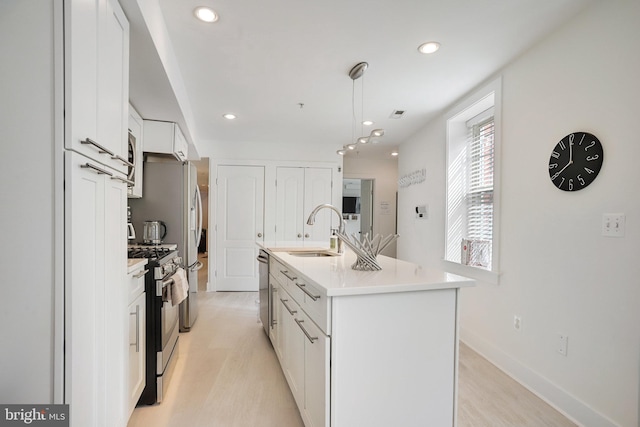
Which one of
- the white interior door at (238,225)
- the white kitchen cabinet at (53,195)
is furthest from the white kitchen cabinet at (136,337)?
the white interior door at (238,225)

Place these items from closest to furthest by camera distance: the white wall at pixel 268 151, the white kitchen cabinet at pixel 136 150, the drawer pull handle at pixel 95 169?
the drawer pull handle at pixel 95 169, the white kitchen cabinet at pixel 136 150, the white wall at pixel 268 151

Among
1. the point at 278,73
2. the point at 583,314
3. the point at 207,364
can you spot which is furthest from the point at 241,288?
the point at 583,314

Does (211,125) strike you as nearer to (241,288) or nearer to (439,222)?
(241,288)

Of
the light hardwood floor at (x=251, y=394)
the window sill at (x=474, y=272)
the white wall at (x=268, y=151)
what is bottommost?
the light hardwood floor at (x=251, y=394)

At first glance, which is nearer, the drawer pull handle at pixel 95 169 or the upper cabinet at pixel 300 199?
the drawer pull handle at pixel 95 169

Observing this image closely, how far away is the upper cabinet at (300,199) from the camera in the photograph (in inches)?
188

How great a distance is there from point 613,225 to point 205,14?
2.51 metres

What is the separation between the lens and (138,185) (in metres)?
2.46

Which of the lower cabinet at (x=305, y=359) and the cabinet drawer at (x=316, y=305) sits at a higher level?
the cabinet drawer at (x=316, y=305)

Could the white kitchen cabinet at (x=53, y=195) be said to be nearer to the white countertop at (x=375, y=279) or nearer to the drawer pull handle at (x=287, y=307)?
the white countertop at (x=375, y=279)

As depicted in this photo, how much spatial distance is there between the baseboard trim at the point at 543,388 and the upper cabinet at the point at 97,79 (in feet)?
8.64

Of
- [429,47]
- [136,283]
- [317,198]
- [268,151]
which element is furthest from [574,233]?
[268,151]

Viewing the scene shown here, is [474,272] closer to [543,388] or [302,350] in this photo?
Result: [543,388]

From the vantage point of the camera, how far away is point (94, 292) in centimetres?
105
